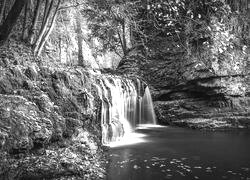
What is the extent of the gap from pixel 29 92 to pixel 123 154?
3467 millimetres

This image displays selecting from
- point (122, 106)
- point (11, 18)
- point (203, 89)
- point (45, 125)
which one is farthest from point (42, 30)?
point (203, 89)

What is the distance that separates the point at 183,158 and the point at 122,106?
516 centimetres

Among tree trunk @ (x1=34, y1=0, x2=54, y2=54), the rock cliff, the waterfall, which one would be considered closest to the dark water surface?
the waterfall

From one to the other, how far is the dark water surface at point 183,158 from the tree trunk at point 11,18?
4.20 meters

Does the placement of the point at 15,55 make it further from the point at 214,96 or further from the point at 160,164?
the point at 214,96

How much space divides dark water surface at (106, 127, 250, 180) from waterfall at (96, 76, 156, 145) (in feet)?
3.43

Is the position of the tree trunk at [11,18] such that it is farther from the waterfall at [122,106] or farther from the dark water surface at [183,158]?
the waterfall at [122,106]

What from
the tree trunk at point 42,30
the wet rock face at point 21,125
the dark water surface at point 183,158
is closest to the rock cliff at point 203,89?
the dark water surface at point 183,158

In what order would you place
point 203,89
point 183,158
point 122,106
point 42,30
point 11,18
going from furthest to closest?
point 203,89, point 122,106, point 42,30, point 183,158, point 11,18

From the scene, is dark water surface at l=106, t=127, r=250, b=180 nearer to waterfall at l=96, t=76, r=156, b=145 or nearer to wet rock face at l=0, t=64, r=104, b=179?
wet rock face at l=0, t=64, r=104, b=179

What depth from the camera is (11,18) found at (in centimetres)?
682

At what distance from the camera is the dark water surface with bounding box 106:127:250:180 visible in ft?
24.2

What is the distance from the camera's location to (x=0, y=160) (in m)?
5.58

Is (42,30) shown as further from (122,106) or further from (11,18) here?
(122,106)
